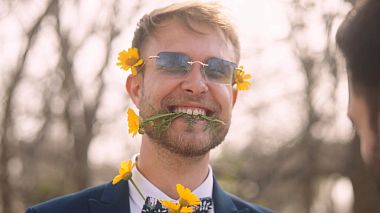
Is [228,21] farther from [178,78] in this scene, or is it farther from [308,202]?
[308,202]

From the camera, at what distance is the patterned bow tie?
11.9 feet

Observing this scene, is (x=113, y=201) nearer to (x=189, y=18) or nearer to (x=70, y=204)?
(x=70, y=204)

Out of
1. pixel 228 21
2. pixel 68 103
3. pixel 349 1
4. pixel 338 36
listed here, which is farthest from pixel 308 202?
pixel 338 36

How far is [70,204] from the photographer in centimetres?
377

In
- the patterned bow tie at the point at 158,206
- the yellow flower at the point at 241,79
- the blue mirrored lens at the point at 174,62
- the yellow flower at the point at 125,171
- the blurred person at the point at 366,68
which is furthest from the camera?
the yellow flower at the point at 241,79

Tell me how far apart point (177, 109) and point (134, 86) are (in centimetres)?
48

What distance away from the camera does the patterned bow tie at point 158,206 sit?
3614mm

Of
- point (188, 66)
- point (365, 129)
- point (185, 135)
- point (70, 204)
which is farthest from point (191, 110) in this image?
point (365, 129)

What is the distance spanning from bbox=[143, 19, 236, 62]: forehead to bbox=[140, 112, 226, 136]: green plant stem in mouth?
377 millimetres

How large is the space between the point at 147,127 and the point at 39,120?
1202cm

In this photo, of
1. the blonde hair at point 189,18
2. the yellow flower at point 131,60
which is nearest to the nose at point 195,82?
the blonde hair at point 189,18

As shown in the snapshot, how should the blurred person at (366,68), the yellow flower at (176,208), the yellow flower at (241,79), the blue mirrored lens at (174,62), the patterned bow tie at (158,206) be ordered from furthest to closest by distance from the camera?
the yellow flower at (241,79) < the blue mirrored lens at (174,62) < the patterned bow tie at (158,206) < the yellow flower at (176,208) < the blurred person at (366,68)

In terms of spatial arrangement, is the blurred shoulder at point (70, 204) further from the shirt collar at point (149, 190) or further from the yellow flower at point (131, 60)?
the yellow flower at point (131, 60)

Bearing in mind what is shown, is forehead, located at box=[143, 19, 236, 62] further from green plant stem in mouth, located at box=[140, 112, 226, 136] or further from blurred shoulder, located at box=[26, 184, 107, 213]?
blurred shoulder, located at box=[26, 184, 107, 213]
